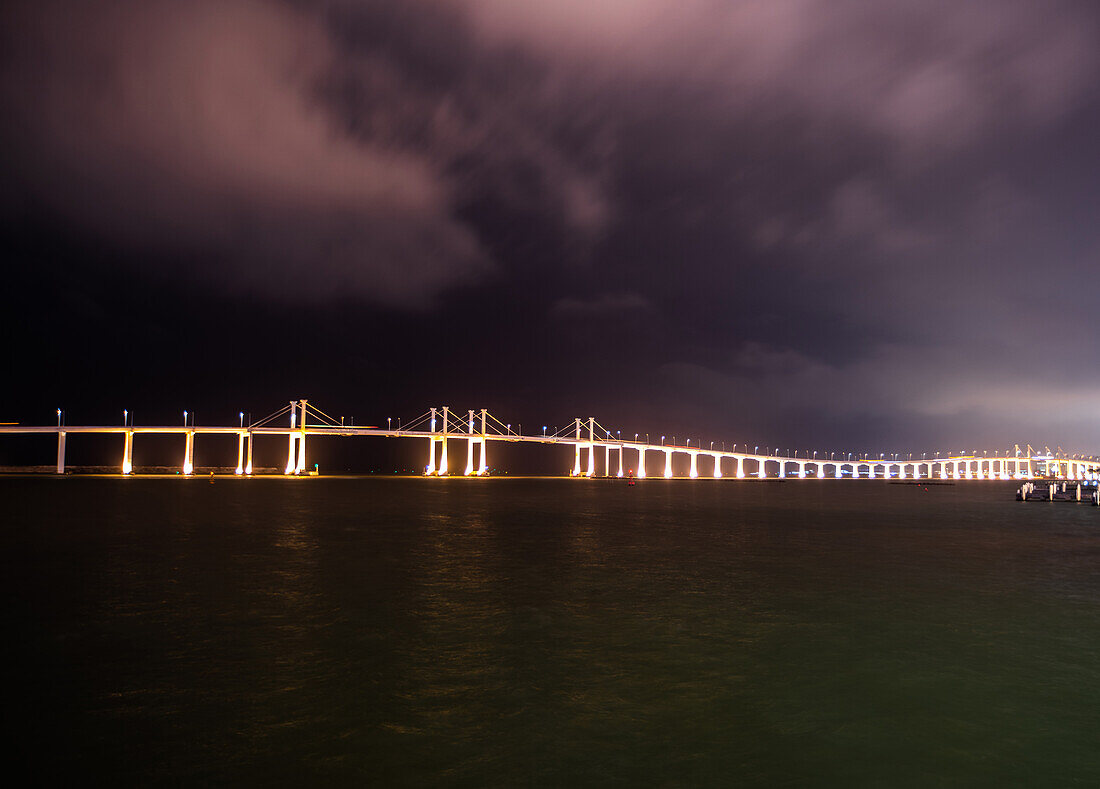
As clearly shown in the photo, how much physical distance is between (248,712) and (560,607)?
7.86 meters

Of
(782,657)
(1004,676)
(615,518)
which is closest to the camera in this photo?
(1004,676)

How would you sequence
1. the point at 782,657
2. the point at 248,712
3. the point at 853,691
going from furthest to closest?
the point at 782,657 → the point at 853,691 → the point at 248,712

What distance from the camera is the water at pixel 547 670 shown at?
281 inches

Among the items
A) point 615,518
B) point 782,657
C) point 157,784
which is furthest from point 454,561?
point 615,518

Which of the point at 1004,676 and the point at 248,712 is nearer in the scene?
the point at 248,712

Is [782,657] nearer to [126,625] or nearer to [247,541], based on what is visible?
[126,625]

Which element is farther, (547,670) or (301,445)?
(301,445)

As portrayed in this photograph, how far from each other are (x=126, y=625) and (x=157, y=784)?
25.5 feet

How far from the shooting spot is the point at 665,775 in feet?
22.2

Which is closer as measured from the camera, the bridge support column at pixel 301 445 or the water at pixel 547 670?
the water at pixel 547 670

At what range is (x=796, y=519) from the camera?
1842 inches

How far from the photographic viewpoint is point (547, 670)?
10.4m

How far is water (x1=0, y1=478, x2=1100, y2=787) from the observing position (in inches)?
281

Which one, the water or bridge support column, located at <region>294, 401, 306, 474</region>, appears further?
bridge support column, located at <region>294, 401, 306, 474</region>
